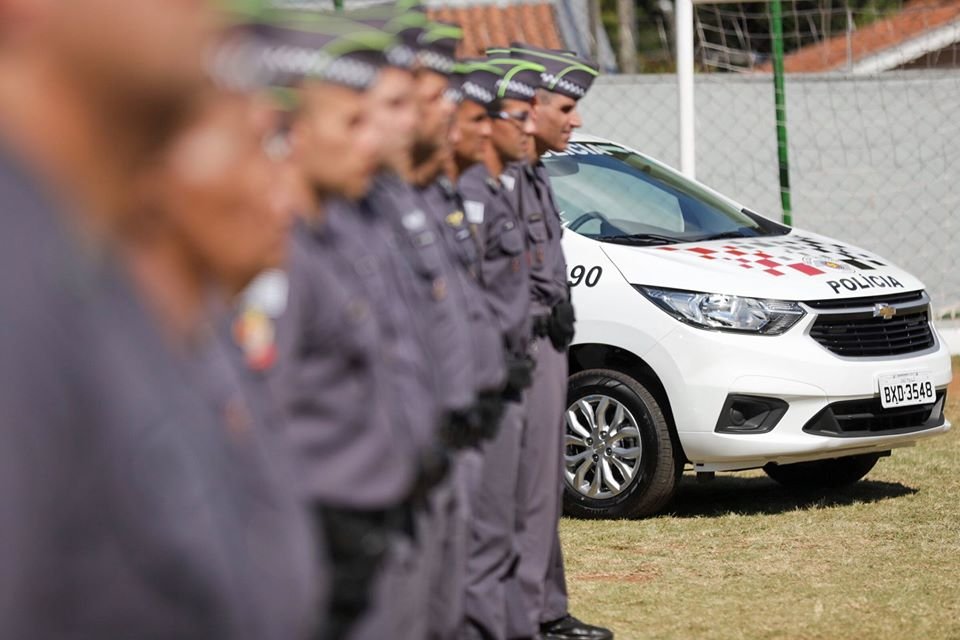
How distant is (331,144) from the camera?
3098 mm

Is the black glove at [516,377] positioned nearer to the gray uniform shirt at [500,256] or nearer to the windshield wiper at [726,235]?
the gray uniform shirt at [500,256]

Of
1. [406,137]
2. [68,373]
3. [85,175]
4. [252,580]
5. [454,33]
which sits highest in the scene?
[454,33]

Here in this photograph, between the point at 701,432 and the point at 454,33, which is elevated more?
the point at 454,33

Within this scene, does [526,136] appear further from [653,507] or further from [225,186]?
[225,186]

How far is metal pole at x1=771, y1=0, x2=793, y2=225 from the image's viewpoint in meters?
12.0

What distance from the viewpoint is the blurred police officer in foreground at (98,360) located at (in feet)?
4.08

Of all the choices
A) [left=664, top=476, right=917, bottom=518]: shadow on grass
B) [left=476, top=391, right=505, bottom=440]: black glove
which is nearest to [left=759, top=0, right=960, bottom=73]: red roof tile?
[left=664, top=476, right=917, bottom=518]: shadow on grass

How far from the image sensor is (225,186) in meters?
1.57

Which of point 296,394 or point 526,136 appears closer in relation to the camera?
point 296,394

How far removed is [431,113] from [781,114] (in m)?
8.83

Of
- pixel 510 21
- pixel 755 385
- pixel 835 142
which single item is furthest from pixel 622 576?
pixel 510 21

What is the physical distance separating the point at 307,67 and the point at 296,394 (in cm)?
71

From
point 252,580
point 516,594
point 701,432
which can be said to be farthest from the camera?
point 701,432

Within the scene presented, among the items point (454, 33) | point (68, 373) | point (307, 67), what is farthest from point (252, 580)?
point (454, 33)
